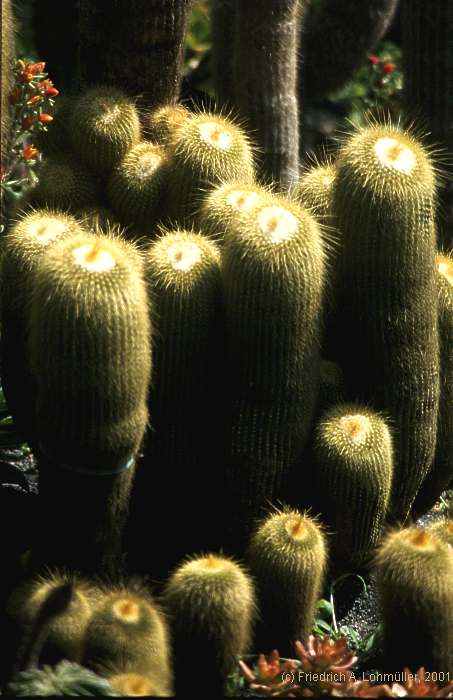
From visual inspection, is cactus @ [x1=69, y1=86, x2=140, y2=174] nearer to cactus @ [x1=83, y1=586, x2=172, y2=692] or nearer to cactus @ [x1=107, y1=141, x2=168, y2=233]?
cactus @ [x1=107, y1=141, x2=168, y2=233]

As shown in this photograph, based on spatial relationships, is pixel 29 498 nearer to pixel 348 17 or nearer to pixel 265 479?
pixel 265 479

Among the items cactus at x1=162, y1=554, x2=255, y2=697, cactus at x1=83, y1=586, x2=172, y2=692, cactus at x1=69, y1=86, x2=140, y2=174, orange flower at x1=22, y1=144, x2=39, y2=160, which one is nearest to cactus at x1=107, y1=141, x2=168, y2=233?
cactus at x1=69, y1=86, x2=140, y2=174

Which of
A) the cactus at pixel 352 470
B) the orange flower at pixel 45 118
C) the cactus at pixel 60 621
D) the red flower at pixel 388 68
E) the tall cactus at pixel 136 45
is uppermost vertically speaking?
the tall cactus at pixel 136 45

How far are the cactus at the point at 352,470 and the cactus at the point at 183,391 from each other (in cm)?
43

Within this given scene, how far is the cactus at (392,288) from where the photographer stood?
14.6ft

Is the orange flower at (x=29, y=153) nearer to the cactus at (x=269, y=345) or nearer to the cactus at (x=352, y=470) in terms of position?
the cactus at (x=269, y=345)

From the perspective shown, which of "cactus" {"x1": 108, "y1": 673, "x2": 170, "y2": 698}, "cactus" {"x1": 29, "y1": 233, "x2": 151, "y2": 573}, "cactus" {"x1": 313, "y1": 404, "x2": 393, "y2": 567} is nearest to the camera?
"cactus" {"x1": 108, "y1": 673, "x2": 170, "y2": 698}

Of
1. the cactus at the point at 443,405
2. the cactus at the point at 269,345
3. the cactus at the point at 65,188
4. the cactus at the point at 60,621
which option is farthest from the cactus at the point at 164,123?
the cactus at the point at 60,621

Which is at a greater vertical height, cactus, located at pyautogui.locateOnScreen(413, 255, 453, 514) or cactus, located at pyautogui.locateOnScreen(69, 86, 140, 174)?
cactus, located at pyautogui.locateOnScreen(69, 86, 140, 174)

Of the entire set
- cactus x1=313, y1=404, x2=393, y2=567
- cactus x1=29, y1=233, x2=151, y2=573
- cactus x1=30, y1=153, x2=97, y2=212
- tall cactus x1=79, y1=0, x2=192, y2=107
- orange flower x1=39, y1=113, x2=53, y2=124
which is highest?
tall cactus x1=79, y1=0, x2=192, y2=107

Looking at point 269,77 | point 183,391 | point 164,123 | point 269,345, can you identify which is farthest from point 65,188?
point 269,77

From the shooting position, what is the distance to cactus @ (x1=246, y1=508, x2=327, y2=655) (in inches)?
161

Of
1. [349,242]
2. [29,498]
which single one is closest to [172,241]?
[349,242]

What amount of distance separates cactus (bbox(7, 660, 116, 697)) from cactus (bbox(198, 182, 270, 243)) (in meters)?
1.84
